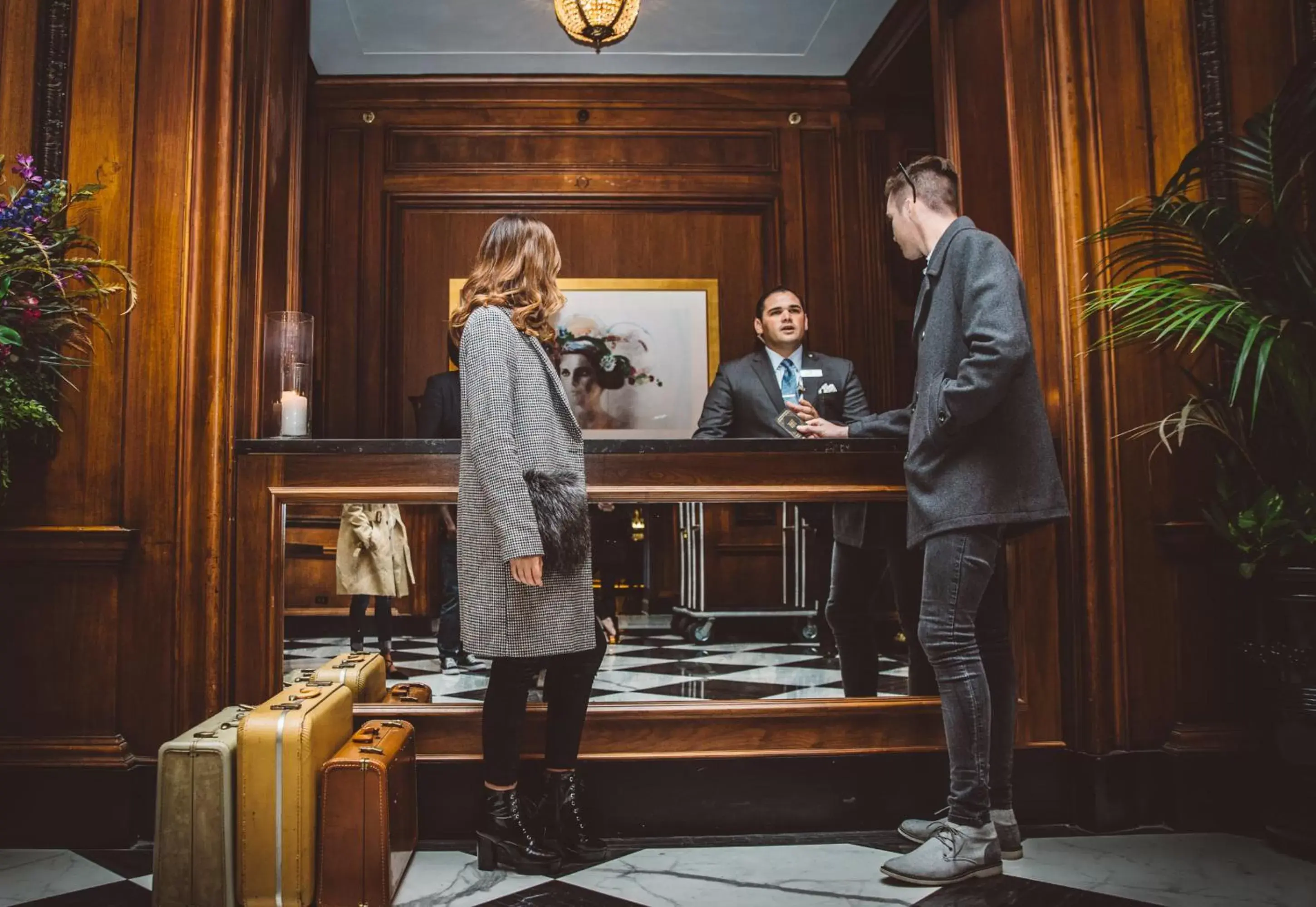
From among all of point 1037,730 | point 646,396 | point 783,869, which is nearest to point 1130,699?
point 1037,730

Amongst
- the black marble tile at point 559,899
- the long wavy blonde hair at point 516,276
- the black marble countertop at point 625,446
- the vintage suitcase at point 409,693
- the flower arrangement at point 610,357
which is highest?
the flower arrangement at point 610,357

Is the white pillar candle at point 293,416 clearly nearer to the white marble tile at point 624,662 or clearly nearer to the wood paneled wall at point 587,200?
the white marble tile at point 624,662

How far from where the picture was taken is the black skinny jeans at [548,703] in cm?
214

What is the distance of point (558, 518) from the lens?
2.11 meters

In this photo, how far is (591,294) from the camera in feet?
19.1

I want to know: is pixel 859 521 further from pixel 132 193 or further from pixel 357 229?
pixel 357 229

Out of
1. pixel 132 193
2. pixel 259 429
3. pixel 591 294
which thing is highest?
pixel 591 294

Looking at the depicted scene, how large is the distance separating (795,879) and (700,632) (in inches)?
28.7

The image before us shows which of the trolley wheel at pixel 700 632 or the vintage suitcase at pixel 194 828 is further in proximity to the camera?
the trolley wheel at pixel 700 632

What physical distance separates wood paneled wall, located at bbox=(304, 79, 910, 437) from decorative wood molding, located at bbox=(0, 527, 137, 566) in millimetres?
3205

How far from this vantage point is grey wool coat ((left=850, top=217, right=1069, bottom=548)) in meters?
1.97

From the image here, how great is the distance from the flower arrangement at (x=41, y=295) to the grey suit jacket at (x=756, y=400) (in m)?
1.68

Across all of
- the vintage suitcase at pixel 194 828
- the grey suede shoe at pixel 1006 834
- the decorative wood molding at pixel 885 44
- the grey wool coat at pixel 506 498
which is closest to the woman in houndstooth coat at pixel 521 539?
the grey wool coat at pixel 506 498

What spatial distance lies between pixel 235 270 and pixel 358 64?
3518 millimetres
